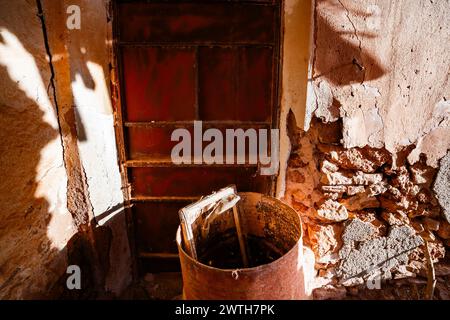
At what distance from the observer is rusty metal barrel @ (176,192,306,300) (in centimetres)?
136

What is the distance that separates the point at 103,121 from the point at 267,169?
3.96ft

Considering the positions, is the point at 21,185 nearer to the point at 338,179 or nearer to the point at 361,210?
the point at 338,179

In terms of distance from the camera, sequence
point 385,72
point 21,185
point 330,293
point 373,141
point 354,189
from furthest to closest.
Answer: point 330,293, point 354,189, point 373,141, point 385,72, point 21,185

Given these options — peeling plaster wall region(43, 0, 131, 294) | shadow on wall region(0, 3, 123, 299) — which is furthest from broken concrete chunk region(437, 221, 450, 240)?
shadow on wall region(0, 3, 123, 299)

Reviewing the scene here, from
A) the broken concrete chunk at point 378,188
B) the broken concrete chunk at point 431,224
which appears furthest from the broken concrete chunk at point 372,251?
the broken concrete chunk at point 378,188

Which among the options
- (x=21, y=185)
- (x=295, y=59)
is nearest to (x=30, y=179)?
(x=21, y=185)

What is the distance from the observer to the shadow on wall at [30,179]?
4.43 feet

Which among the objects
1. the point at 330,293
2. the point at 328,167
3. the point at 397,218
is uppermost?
the point at 328,167

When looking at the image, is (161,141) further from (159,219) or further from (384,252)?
(384,252)

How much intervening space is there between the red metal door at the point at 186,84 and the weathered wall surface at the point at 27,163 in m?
0.52

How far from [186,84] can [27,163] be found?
1067mm

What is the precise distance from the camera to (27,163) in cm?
148

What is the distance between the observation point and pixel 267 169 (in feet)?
6.93
